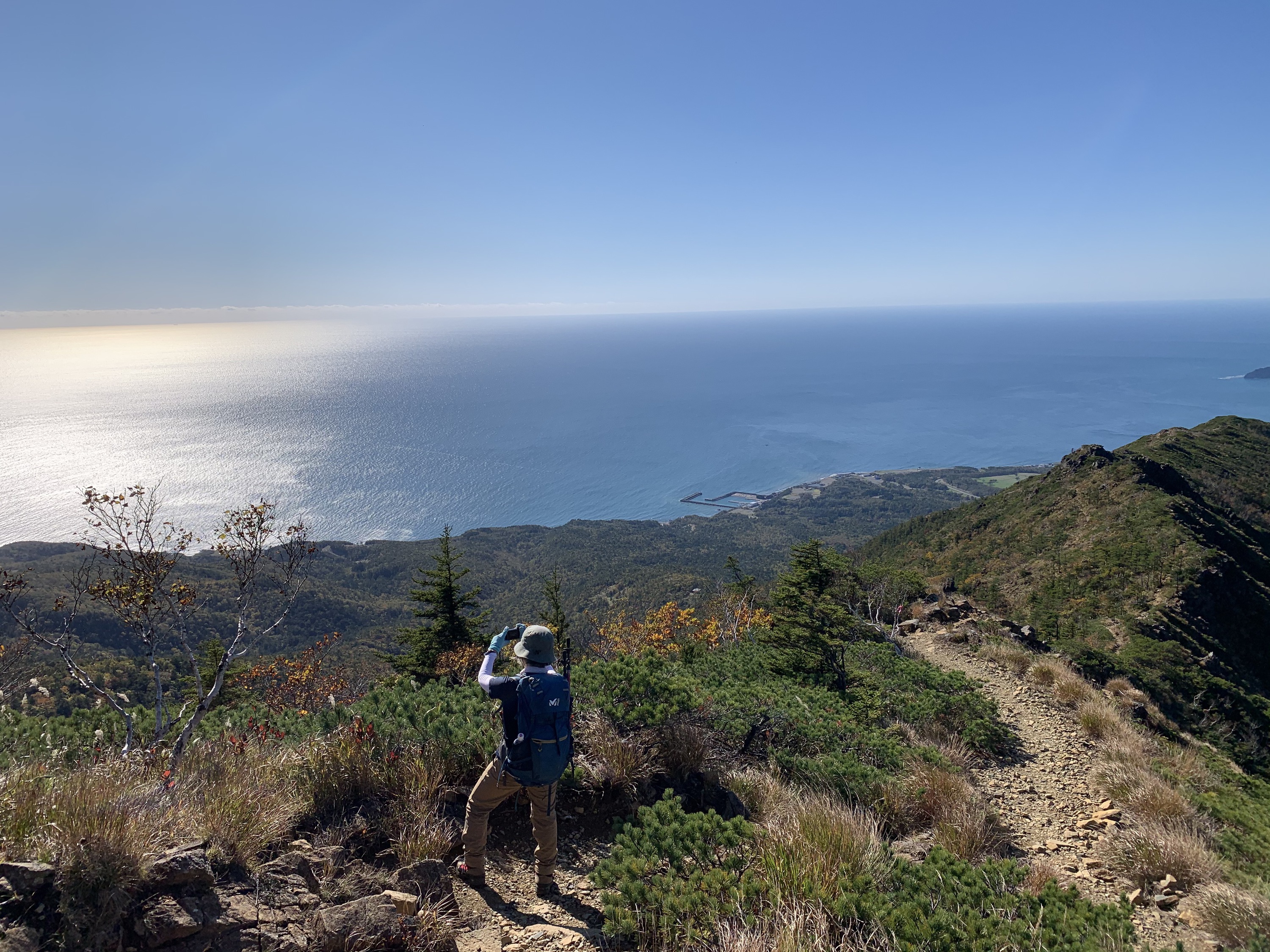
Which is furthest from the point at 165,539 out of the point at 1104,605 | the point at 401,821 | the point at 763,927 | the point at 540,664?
the point at 1104,605

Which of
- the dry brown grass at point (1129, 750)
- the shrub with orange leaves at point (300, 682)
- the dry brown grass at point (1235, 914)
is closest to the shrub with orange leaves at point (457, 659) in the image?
the shrub with orange leaves at point (300, 682)

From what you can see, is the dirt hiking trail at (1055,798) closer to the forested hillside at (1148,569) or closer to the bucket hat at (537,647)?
the forested hillside at (1148,569)

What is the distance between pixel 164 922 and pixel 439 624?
17841 mm

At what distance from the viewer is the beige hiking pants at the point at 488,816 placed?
3.68 metres

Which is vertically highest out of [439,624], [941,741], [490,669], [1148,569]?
[490,669]

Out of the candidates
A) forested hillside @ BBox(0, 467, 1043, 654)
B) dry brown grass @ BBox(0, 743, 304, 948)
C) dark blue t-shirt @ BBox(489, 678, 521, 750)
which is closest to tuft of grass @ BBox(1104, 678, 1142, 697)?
dark blue t-shirt @ BBox(489, 678, 521, 750)

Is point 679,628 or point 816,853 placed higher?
point 816,853

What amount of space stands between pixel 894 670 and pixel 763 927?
280 inches

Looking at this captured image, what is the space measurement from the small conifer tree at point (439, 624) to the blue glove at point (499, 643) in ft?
52.4

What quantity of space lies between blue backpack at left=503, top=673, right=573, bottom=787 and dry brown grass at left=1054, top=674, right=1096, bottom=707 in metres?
9.24

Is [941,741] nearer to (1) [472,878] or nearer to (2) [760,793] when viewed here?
(2) [760,793]

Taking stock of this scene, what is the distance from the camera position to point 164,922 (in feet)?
8.38

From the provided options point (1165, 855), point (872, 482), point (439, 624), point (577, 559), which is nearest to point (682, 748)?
point (1165, 855)

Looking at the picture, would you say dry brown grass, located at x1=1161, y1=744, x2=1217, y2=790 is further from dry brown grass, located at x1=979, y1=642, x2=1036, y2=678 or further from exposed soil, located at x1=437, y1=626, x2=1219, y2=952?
dry brown grass, located at x1=979, y1=642, x2=1036, y2=678
